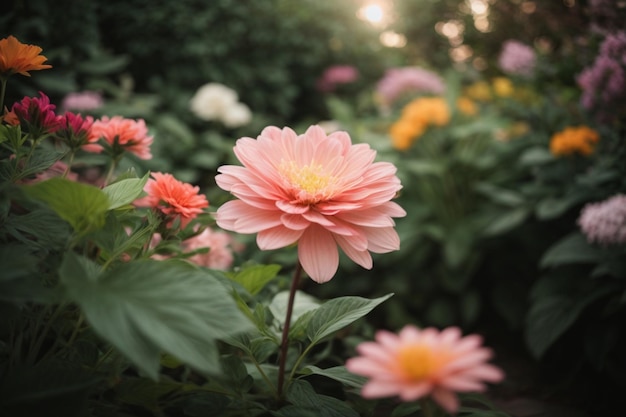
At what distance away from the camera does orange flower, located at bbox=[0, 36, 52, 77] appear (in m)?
0.78

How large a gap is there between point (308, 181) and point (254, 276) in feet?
1.05

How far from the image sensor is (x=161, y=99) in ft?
10.4

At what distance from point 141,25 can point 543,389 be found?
317 cm

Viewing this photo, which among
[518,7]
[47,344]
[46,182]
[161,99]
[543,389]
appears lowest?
[47,344]

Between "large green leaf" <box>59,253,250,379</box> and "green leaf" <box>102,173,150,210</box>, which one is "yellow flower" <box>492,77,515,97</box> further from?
"large green leaf" <box>59,253,250,379</box>

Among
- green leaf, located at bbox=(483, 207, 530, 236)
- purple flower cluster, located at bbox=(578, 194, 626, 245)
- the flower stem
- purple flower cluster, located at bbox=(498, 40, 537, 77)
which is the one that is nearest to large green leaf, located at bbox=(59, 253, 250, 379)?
the flower stem

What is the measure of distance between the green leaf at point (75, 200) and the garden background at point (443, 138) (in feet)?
0.29

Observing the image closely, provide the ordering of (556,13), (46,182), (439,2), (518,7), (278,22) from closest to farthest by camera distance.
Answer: (46,182), (556,13), (518,7), (278,22), (439,2)

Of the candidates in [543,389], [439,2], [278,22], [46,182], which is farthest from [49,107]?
[439,2]

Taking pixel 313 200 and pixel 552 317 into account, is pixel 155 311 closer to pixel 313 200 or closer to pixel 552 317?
pixel 313 200

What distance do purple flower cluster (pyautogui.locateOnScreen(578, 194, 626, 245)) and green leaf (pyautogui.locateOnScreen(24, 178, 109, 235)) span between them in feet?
4.77

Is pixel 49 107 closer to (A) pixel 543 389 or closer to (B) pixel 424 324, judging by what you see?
(A) pixel 543 389

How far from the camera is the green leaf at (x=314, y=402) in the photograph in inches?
29.7

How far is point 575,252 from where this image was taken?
1.66 meters
